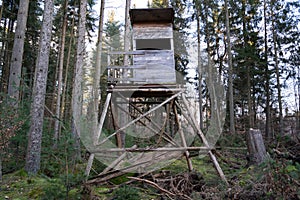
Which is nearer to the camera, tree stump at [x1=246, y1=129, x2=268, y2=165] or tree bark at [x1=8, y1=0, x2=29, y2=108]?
tree stump at [x1=246, y1=129, x2=268, y2=165]

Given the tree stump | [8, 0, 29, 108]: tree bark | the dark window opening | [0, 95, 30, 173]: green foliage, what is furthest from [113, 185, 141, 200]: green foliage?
[8, 0, 29, 108]: tree bark

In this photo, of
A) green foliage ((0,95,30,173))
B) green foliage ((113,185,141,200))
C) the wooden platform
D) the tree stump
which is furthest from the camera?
the tree stump

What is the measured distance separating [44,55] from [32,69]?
13762 millimetres

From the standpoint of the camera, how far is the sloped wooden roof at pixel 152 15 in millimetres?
7354

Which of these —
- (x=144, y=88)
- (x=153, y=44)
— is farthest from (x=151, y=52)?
(x=153, y=44)

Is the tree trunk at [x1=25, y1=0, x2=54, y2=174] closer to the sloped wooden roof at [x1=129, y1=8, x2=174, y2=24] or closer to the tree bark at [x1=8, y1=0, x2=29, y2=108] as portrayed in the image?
the tree bark at [x1=8, y1=0, x2=29, y2=108]

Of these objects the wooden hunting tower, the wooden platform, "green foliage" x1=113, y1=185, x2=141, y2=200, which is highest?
the wooden hunting tower

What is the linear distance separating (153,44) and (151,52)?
1.30 m

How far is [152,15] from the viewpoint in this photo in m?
7.58

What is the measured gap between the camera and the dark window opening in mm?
8086

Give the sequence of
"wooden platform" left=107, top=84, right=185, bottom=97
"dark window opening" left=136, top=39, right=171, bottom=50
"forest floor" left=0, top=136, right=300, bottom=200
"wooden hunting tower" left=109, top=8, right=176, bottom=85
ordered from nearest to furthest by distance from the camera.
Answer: "forest floor" left=0, top=136, right=300, bottom=200
"wooden platform" left=107, top=84, right=185, bottom=97
"wooden hunting tower" left=109, top=8, right=176, bottom=85
"dark window opening" left=136, top=39, right=171, bottom=50

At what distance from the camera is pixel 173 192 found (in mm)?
5457

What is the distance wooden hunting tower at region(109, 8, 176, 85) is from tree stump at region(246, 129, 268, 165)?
279 centimetres

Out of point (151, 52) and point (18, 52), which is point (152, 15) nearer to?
point (151, 52)
